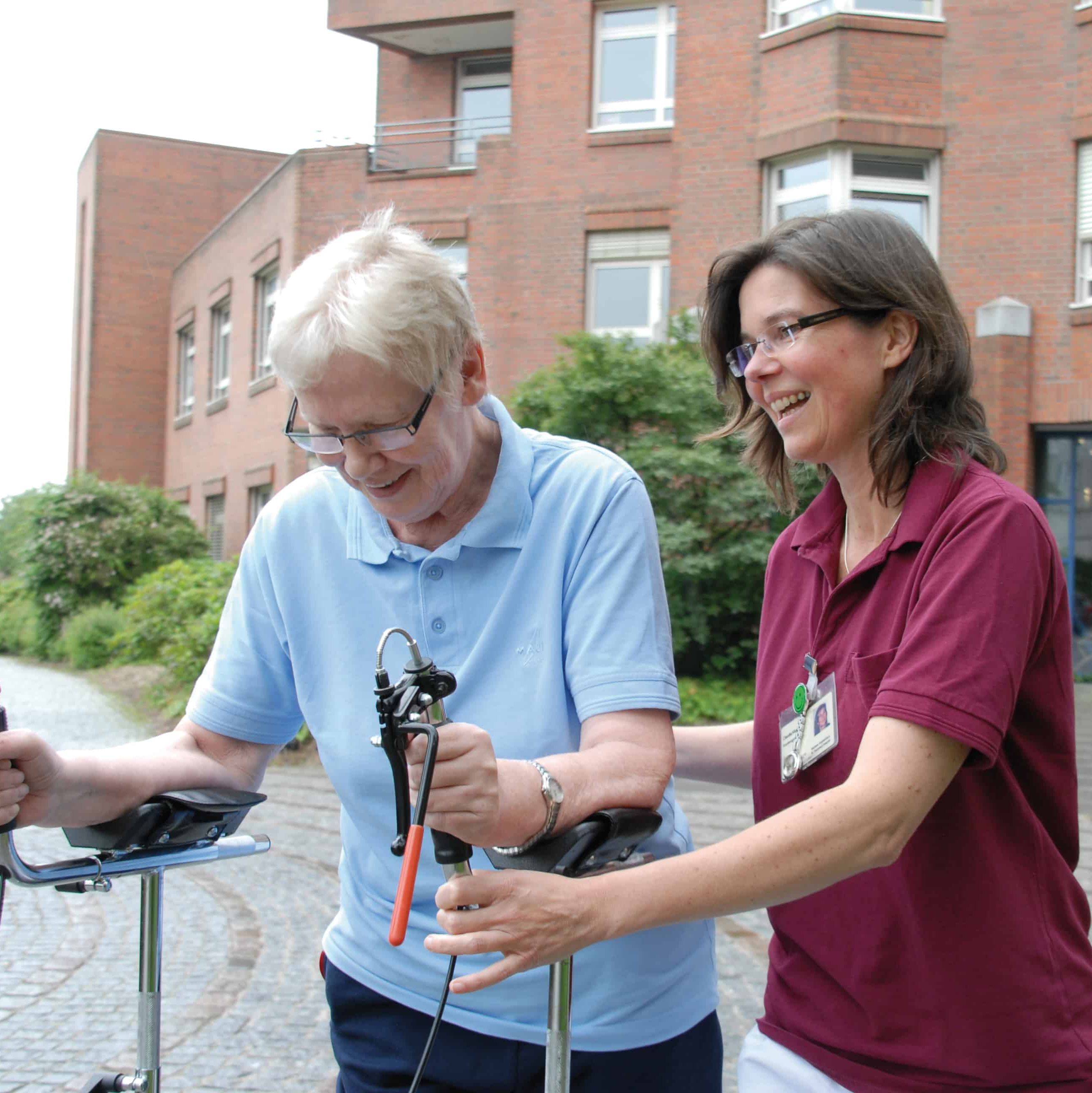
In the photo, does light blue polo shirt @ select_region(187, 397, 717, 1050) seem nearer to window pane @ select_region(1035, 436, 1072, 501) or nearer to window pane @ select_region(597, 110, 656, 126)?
window pane @ select_region(1035, 436, 1072, 501)

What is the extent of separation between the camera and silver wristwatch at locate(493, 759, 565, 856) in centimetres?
158

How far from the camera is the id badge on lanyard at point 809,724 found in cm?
183

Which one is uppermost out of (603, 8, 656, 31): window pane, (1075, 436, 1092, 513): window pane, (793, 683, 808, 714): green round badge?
(603, 8, 656, 31): window pane

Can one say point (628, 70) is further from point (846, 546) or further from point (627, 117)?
point (846, 546)

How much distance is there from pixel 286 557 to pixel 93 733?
10062 mm

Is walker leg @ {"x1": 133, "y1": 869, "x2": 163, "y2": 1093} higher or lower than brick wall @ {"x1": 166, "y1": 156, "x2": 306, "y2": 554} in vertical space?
lower

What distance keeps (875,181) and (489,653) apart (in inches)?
567

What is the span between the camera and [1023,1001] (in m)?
1.68

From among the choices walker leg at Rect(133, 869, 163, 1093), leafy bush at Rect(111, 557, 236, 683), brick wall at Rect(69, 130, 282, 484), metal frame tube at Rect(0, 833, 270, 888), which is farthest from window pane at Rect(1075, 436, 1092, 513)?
brick wall at Rect(69, 130, 282, 484)

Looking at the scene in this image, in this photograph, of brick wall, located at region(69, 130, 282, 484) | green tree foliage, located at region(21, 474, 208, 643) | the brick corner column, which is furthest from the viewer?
brick wall, located at region(69, 130, 282, 484)

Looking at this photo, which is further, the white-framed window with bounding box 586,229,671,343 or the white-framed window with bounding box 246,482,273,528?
the white-framed window with bounding box 246,482,273,528

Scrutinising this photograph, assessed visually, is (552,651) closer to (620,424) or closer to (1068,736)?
(1068,736)

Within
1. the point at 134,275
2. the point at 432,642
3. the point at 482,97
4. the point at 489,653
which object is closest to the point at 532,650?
the point at 489,653

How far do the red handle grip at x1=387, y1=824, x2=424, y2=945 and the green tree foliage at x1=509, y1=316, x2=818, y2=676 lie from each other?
9.87 meters
